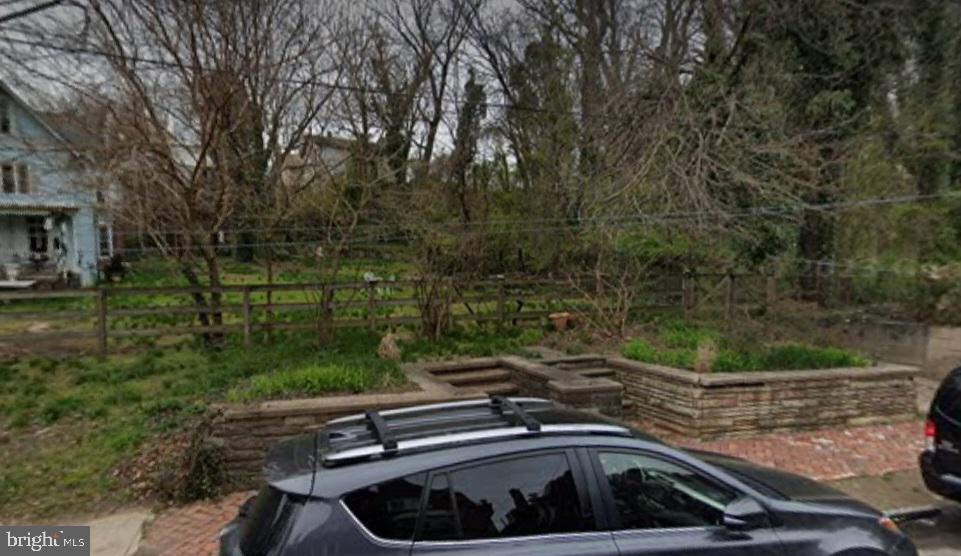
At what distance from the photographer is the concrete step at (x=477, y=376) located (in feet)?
25.3

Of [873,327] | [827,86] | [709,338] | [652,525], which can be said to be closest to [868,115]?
[827,86]

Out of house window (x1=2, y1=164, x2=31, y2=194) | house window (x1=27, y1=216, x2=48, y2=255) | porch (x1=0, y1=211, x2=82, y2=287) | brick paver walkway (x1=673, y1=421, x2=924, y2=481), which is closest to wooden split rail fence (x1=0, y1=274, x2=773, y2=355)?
brick paver walkway (x1=673, y1=421, x2=924, y2=481)

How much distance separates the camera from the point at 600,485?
265cm

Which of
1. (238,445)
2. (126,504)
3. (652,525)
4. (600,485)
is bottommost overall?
(126,504)

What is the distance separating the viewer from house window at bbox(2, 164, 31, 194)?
22.5 m

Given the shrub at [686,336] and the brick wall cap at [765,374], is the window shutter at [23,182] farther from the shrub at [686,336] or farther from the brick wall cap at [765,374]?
the brick wall cap at [765,374]

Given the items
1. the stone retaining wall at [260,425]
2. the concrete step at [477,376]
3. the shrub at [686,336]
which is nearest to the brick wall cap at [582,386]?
the concrete step at [477,376]

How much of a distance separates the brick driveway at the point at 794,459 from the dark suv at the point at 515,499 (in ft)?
6.52

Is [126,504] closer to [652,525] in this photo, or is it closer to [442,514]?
[442,514]

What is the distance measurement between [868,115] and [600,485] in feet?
46.7

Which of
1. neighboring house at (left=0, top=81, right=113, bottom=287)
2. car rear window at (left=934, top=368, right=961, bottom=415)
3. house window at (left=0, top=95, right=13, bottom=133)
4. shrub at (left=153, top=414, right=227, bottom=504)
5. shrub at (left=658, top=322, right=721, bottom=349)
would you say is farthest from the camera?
house window at (left=0, top=95, right=13, bottom=133)

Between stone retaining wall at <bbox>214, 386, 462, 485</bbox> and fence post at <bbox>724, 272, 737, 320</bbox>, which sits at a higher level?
fence post at <bbox>724, 272, 737, 320</bbox>

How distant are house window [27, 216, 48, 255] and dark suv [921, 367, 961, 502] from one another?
30.4m

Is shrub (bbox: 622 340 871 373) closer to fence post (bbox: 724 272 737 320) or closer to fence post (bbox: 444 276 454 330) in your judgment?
fence post (bbox: 444 276 454 330)
